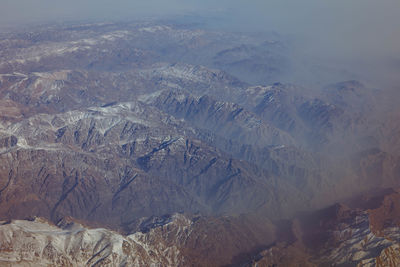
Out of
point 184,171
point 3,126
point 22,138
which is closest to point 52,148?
point 22,138

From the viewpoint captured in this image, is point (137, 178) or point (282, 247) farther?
point (137, 178)

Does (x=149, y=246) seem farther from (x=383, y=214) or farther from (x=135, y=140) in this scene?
(x=135, y=140)

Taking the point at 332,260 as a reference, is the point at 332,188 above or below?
below

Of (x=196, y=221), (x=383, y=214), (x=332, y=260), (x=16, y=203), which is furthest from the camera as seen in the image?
(x=16, y=203)

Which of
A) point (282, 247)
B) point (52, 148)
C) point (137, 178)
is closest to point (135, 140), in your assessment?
point (137, 178)

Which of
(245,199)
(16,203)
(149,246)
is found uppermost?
(149,246)

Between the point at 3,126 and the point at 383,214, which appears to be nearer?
the point at 383,214

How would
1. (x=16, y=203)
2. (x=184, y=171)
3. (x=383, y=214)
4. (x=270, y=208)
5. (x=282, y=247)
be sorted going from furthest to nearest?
(x=184, y=171) → (x=270, y=208) → (x=16, y=203) → (x=383, y=214) → (x=282, y=247)

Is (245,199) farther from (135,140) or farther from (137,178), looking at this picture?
(135,140)

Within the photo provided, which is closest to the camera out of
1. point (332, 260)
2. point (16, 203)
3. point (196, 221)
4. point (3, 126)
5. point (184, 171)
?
point (332, 260)
